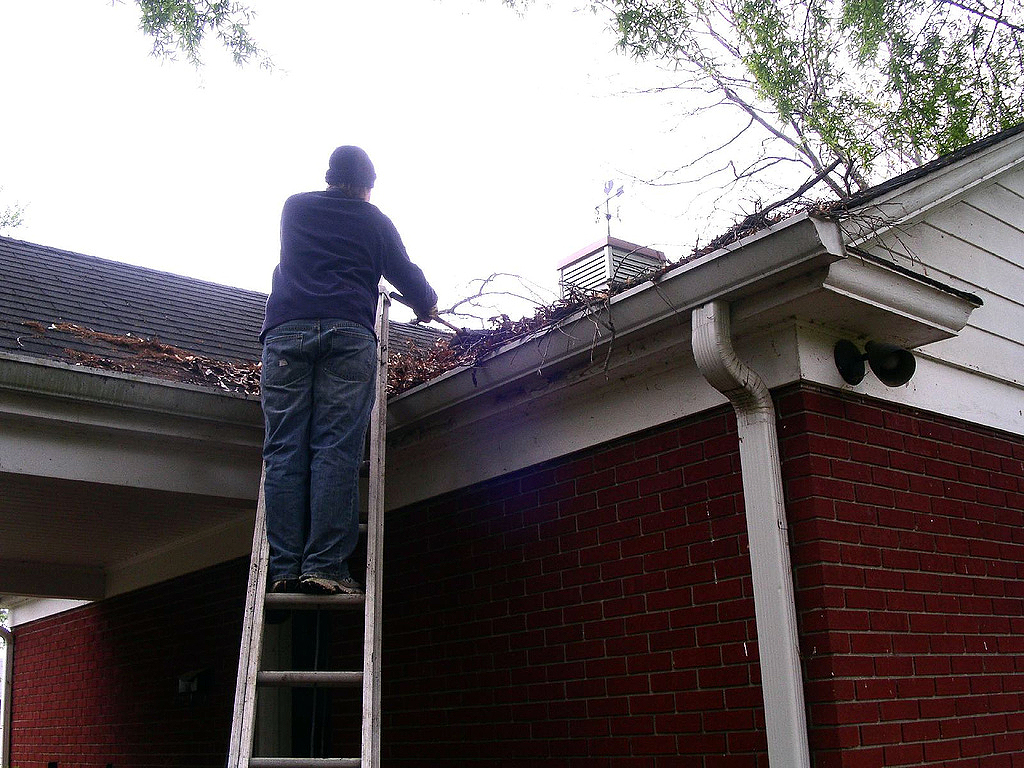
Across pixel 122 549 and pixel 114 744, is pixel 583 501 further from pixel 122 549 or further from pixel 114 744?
pixel 114 744

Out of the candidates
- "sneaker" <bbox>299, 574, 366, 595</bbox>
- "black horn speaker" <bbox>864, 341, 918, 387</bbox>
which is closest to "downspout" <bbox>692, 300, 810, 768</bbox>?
"black horn speaker" <bbox>864, 341, 918, 387</bbox>

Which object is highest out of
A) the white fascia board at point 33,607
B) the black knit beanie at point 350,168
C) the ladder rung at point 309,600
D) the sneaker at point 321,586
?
the black knit beanie at point 350,168

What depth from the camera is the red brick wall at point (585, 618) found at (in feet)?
12.6

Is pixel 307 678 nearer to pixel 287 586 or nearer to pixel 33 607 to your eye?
pixel 287 586

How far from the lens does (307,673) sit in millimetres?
3504

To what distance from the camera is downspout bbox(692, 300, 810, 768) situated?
136 inches

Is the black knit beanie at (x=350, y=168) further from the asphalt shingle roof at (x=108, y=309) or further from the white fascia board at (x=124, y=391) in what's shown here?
the asphalt shingle roof at (x=108, y=309)

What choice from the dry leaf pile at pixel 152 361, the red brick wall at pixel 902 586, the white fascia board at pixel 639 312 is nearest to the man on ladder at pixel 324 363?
the white fascia board at pixel 639 312

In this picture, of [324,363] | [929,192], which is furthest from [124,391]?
[929,192]

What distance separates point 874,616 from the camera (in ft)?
12.1

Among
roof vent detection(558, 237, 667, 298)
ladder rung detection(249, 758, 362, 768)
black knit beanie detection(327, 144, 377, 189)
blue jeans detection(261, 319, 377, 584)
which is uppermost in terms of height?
roof vent detection(558, 237, 667, 298)

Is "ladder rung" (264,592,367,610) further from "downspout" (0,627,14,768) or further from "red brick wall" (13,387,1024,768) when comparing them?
Result: "downspout" (0,627,14,768)

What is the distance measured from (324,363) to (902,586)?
93.3 inches

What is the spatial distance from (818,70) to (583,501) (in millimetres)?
10368
